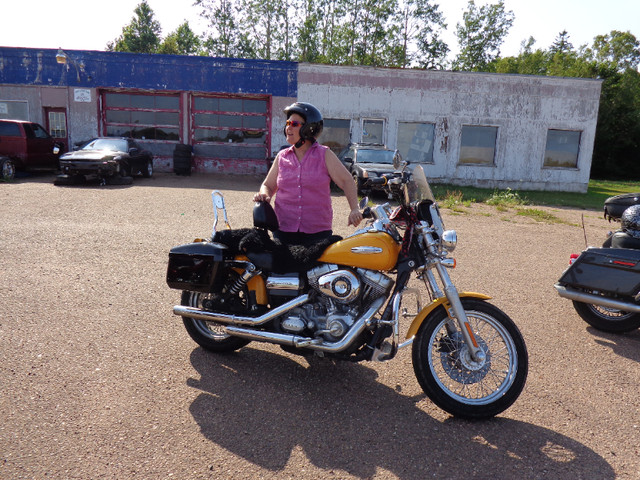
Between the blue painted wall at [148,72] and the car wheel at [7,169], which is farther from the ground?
the blue painted wall at [148,72]

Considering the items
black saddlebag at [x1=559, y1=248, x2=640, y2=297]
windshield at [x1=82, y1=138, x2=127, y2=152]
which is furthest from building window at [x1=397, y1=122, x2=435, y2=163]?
black saddlebag at [x1=559, y1=248, x2=640, y2=297]

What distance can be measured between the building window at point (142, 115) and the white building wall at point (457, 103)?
5574 millimetres

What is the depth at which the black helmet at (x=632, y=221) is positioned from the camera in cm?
507

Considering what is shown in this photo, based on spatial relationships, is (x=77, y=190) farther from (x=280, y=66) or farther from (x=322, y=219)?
(x=322, y=219)

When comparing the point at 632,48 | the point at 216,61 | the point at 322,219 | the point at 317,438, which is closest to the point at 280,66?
the point at 216,61

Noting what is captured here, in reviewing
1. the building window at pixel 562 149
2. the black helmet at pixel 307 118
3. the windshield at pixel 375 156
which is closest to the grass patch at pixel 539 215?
the windshield at pixel 375 156

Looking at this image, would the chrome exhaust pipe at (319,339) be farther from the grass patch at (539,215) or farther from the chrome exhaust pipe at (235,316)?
the grass patch at (539,215)

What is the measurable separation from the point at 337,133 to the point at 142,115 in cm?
829

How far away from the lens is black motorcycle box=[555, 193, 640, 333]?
4.74 meters

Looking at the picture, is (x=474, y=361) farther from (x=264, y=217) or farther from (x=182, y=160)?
(x=182, y=160)

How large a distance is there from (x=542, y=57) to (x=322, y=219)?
7036cm

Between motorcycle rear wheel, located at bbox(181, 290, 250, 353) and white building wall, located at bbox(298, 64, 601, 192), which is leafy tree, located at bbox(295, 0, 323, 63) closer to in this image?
white building wall, located at bbox(298, 64, 601, 192)

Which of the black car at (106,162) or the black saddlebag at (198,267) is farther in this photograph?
the black car at (106,162)

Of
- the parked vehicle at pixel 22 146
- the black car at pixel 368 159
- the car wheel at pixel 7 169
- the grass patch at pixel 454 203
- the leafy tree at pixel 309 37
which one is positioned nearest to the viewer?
the grass patch at pixel 454 203
